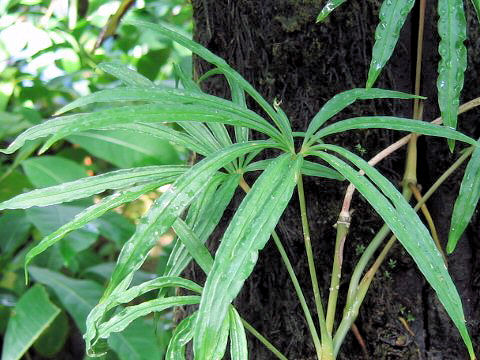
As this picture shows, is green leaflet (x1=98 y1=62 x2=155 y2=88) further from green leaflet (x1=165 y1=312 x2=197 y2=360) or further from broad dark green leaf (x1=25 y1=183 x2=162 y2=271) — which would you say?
green leaflet (x1=165 y1=312 x2=197 y2=360)

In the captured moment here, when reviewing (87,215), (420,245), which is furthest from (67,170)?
(420,245)

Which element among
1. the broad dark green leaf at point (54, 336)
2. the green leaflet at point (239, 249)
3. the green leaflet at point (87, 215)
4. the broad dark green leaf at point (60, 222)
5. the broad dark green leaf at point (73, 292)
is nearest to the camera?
the green leaflet at point (239, 249)

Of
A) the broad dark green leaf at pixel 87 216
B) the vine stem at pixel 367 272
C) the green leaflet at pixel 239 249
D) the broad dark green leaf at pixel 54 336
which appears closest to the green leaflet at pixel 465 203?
the vine stem at pixel 367 272

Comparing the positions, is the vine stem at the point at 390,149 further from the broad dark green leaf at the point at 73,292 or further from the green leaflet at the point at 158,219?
the broad dark green leaf at the point at 73,292

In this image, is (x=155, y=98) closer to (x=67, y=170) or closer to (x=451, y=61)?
(x=451, y=61)

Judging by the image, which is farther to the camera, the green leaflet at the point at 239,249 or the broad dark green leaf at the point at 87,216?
the broad dark green leaf at the point at 87,216
